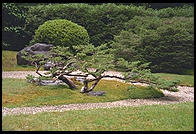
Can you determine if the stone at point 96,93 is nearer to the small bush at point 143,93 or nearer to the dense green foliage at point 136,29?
the small bush at point 143,93

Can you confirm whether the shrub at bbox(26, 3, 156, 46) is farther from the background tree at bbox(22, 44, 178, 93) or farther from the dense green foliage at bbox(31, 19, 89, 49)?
the background tree at bbox(22, 44, 178, 93)

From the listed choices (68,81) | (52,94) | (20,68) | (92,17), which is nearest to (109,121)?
(52,94)

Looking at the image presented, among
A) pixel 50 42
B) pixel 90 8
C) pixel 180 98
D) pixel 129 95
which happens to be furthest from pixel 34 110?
pixel 90 8

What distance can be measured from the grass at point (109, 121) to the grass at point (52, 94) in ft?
7.27

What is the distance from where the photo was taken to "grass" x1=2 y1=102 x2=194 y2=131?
7.06 meters

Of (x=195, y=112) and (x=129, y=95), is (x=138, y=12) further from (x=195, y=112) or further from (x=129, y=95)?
(x=195, y=112)

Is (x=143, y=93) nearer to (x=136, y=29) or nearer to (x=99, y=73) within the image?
(x=99, y=73)

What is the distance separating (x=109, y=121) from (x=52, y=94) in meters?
4.49

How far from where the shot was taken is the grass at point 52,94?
10869 millimetres

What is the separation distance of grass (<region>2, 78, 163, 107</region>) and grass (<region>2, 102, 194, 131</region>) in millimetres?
2217

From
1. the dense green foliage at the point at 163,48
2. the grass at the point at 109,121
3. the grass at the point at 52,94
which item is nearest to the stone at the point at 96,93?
the grass at the point at 52,94

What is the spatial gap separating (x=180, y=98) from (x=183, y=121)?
16.7 ft

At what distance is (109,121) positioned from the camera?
765 centimetres

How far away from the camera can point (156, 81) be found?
12.4 meters
